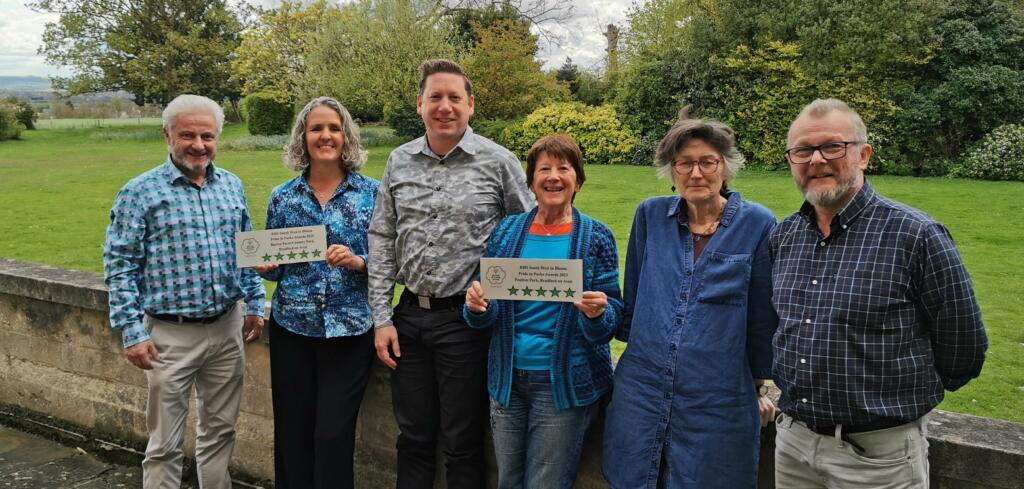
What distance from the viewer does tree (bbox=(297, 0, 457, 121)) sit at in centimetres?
2512

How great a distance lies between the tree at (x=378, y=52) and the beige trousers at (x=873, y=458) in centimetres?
2325

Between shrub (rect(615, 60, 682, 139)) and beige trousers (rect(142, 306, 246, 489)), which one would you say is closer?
beige trousers (rect(142, 306, 246, 489))

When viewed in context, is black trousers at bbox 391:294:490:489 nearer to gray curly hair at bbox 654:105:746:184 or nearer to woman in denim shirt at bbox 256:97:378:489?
woman in denim shirt at bbox 256:97:378:489

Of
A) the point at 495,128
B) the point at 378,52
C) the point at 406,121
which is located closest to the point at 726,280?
the point at 495,128

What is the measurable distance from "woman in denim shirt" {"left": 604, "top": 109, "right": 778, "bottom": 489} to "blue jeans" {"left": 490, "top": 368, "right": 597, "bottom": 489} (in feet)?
0.53

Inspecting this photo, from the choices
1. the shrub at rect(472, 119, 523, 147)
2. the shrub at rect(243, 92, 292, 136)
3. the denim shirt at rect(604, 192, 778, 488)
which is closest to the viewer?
the denim shirt at rect(604, 192, 778, 488)

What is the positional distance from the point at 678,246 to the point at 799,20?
1851 cm

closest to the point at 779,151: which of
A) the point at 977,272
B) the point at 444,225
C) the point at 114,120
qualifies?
the point at 977,272

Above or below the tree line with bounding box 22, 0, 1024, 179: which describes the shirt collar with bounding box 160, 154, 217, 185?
below

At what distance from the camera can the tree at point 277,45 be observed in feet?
119

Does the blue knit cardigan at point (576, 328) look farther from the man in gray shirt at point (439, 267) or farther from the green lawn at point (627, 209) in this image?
the green lawn at point (627, 209)

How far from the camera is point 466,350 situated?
295cm

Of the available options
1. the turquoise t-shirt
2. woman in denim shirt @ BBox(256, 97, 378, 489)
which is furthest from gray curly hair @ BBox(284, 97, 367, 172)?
the turquoise t-shirt

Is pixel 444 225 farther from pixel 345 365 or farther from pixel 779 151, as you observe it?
pixel 779 151
